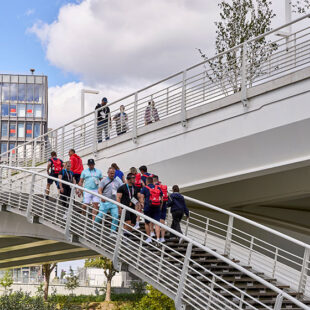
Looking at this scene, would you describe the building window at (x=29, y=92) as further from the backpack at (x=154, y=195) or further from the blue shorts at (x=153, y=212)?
the backpack at (x=154, y=195)

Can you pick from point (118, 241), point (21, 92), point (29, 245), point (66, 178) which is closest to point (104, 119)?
point (66, 178)

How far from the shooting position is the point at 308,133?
14.6 meters

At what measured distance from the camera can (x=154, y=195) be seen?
45.3 ft

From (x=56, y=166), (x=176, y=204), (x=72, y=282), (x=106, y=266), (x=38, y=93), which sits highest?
(x=38, y=93)

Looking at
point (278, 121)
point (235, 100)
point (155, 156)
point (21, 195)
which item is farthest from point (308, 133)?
point (21, 195)

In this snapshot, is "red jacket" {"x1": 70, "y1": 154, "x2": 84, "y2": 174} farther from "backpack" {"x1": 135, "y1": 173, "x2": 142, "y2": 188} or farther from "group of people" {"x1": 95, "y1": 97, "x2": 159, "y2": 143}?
"group of people" {"x1": 95, "y1": 97, "x2": 159, "y2": 143}

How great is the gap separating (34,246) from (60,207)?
9.28 meters

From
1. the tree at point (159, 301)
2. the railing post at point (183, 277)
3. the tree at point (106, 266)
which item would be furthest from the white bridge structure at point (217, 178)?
the tree at point (106, 266)

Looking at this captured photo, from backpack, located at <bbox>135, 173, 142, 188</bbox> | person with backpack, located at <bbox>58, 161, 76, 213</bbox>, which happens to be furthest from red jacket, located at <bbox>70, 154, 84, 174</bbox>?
backpack, located at <bbox>135, 173, 142, 188</bbox>

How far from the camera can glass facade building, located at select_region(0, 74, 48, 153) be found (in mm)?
85438

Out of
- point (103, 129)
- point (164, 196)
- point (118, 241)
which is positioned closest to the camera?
point (118, 241)

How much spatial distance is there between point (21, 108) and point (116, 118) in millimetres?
67785

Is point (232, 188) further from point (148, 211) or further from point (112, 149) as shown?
point (148, 211)

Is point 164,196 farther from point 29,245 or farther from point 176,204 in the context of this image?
point 29,245
